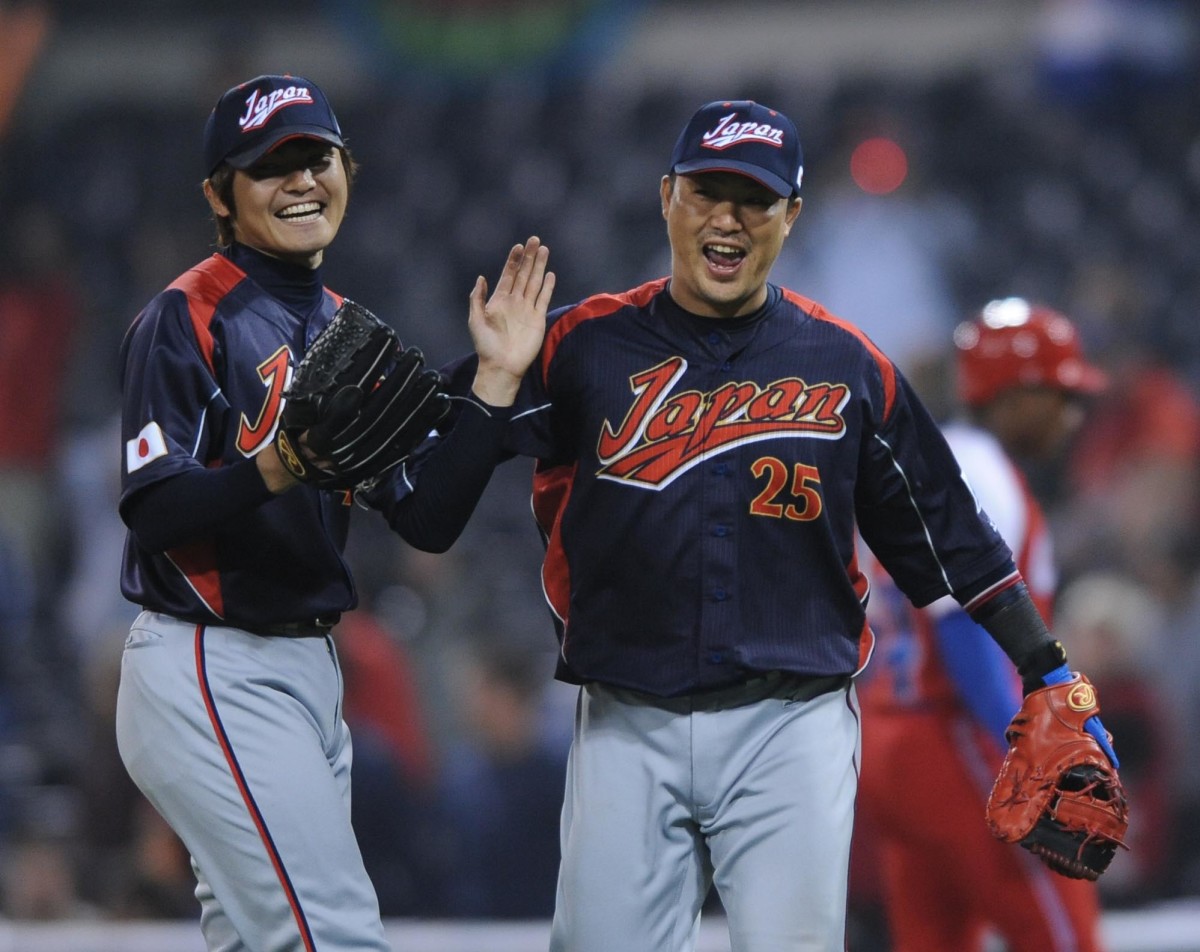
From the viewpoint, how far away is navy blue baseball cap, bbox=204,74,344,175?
9.01 feet

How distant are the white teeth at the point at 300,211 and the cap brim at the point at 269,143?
0.10 meters

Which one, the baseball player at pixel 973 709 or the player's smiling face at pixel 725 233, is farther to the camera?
the baseball player at pixel 973 709

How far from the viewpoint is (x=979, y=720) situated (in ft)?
11.8

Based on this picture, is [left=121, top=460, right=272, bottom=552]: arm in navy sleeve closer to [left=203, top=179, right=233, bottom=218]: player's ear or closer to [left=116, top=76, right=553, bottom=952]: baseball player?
[left=116, top=76, right=553, bottom=952]: baseball player

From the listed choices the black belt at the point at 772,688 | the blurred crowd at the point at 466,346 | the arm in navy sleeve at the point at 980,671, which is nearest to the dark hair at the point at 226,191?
the black belt at the point at 772,688

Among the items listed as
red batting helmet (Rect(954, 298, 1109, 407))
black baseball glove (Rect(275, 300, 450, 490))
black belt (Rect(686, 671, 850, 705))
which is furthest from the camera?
red batting helmet (Rect(954, 298, 1109, 407))

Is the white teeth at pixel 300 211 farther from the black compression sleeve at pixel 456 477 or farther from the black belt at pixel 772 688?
the black belt at pixel 772 688

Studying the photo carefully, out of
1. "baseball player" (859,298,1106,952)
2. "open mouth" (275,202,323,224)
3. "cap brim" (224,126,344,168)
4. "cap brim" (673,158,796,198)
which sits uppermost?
"cap brim" (224,126,344,168)

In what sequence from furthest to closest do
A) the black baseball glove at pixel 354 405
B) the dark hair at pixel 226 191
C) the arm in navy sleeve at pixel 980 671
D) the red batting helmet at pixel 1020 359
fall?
the red batting helmet at pixel 1020 359 → the arm in navy sleeve at pixel 980 671 → the dark hair at pixel 226 191 → the black baseball glove at pixel 354 405

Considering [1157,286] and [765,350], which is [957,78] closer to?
[1157,286]

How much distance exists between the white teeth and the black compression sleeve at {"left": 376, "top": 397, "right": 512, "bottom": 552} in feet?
1.35

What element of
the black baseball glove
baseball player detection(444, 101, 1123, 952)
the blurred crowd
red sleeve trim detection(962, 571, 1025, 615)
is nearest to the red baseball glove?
red sleeve trim detection(962, 571, 1025, 615)

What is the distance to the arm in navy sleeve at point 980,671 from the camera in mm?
3514

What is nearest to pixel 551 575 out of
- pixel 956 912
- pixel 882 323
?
pixel 956 912
